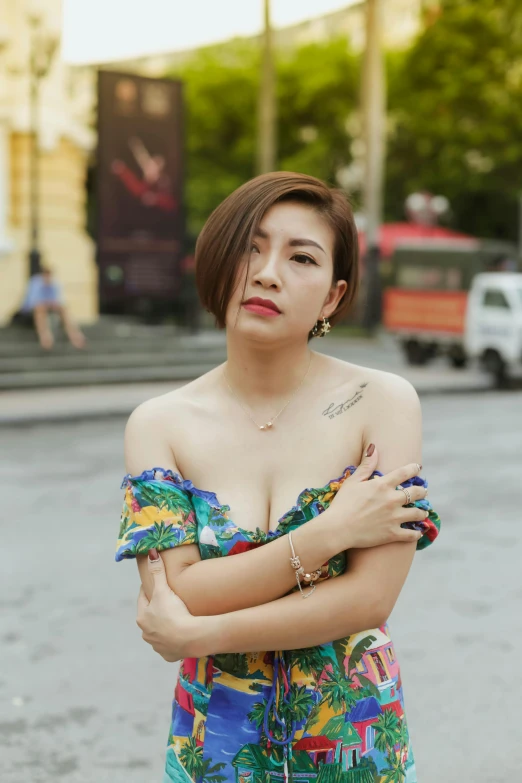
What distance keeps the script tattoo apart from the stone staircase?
1487cm

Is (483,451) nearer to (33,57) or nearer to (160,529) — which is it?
(160,529)

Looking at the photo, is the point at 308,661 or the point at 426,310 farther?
the point at 426,310

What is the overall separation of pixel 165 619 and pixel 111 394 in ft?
47.1

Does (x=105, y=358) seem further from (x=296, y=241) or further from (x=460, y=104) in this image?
(x=460, y=104)

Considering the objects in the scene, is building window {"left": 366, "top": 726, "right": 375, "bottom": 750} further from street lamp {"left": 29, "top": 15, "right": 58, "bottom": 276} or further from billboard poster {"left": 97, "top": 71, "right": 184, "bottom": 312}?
street lamp {"left": 29, "top": 15, "right": 58, "bottom": 276}

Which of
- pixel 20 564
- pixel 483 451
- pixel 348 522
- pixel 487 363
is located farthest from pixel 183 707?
pixel 487 363

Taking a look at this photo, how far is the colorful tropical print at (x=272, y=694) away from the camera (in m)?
1.79

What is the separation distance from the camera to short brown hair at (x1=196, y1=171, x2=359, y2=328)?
5.84ft

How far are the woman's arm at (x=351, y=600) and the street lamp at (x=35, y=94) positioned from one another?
18.5 m

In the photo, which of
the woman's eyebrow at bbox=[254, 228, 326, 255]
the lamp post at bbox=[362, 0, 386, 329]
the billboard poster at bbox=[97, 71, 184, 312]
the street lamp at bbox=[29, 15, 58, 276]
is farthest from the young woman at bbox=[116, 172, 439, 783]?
the lamp post at bbox=[362, 0, 386, 329]

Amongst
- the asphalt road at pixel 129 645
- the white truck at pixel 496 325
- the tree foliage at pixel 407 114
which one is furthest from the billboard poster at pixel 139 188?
the tree foliage at pixel 407 114

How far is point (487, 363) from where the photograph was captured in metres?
18.3

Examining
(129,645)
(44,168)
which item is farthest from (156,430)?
(44,168)

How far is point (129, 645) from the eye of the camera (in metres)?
5.08
